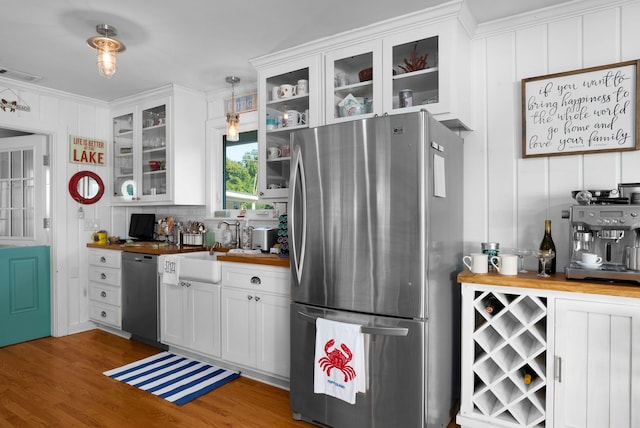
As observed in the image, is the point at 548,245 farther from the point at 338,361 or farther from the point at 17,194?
the point at 17,194

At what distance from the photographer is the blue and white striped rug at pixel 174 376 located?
9.06ft

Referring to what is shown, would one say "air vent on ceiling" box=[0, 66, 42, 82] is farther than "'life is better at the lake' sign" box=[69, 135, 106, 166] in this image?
No

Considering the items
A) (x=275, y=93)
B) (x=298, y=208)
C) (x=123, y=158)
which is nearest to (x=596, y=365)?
(x=298, y=208)

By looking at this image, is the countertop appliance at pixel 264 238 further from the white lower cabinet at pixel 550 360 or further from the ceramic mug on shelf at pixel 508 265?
the ceramic mug on shelf at pixel 508 265

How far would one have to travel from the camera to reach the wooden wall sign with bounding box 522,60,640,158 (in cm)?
222

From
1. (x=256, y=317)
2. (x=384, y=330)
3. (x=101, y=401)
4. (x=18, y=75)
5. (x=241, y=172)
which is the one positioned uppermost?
(x=18, y=75)

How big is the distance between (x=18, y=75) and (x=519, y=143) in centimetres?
407

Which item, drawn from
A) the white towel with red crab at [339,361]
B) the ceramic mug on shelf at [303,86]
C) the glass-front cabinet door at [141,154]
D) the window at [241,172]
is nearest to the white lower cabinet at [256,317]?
the white towel with red crab at [339,361]

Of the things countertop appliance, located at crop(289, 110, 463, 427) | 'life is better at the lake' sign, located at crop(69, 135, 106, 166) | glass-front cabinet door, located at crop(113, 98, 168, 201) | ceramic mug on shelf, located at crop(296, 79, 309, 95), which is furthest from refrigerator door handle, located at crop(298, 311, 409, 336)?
'life is better at the lake' sign, located at crop(69, 135, 106, 166)

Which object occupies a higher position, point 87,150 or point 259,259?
point 87,150

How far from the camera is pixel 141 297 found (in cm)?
371

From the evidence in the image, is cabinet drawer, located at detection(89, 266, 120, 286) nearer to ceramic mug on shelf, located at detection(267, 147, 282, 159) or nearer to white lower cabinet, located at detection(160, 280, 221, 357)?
white lower cabinet, located at detection(160, 280, 221, 357)

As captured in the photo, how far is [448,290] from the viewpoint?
2.29 meters

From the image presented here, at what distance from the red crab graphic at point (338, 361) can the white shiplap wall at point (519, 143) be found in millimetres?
1128
